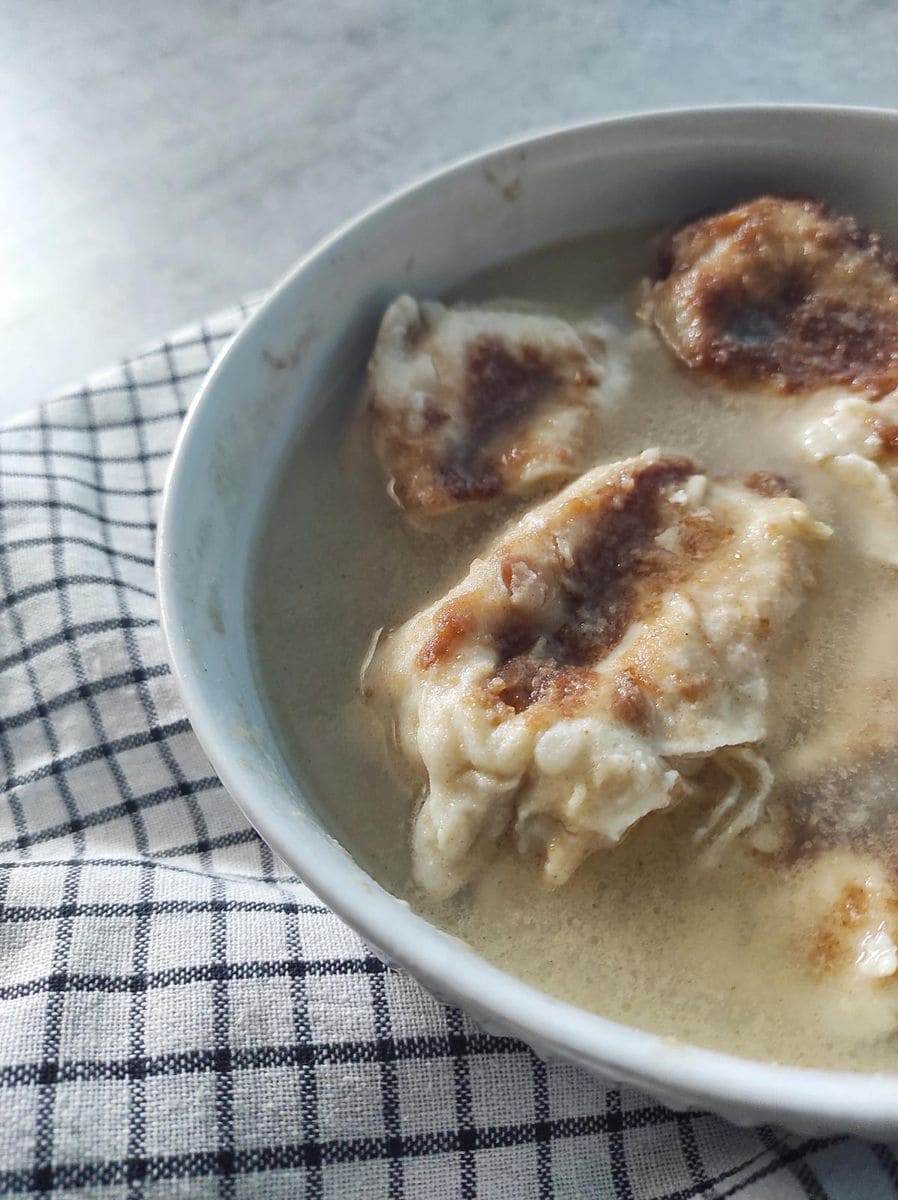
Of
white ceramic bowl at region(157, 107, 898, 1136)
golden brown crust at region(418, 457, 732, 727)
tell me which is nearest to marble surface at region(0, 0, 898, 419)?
white ceramic bowl at region(157, 107, 898, 1136)

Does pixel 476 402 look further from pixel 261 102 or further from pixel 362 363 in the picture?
pixel 261 102

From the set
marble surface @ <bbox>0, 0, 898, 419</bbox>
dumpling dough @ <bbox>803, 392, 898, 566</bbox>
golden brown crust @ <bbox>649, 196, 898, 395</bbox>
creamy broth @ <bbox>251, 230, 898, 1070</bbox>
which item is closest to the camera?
creamy broth @ <bbox>251, 230, 898, 1070</bbox>

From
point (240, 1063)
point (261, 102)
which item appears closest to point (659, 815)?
point (240, 1063)

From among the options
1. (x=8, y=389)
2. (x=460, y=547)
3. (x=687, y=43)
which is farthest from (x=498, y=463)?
(x=687, y=43)

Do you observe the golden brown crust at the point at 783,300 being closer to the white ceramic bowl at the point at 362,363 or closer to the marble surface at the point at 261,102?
the white ceramic bowl at the point at 362,363

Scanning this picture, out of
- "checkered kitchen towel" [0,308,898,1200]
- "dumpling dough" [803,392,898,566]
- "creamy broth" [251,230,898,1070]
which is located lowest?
"checkered kitchen towel" [0,308,898,1200]

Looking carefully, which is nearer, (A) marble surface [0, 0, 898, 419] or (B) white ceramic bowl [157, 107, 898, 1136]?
(B) white ceramic bowl [157, 107, 898, 1136]

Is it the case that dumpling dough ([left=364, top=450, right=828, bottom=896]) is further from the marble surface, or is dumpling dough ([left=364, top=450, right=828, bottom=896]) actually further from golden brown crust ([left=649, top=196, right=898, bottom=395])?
the marble surface

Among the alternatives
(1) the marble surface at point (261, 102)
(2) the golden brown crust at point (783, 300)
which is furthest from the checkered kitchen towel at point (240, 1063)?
(1) the marble surface at point (261, 102)

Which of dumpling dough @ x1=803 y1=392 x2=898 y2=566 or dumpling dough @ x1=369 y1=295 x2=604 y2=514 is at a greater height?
dumpling dough @ x1=803 y1=392 x2=898 y2=566
